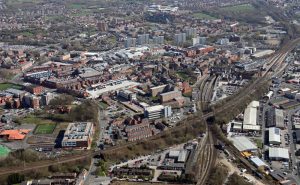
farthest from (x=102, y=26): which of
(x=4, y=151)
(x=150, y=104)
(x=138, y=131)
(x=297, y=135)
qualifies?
(x=297, y=135)

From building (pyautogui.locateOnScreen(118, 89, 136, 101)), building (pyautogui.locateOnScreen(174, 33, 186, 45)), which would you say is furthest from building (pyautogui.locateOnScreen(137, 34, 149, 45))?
building (pyautogui.locateOnScreen(118, 89, 136, 101))

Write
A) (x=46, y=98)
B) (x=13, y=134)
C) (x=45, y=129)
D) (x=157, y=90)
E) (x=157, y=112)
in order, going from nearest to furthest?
(x=13, y=134)
(x=45, y=129)
(x=157, y=112)
(x=46, y=98)
(x=157, y=90)

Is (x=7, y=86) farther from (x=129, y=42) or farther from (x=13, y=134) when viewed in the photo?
(x=129, y=42)

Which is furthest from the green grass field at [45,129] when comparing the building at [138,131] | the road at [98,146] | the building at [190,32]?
the building at [190,32]

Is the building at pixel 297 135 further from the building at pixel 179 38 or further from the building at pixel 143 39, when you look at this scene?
the building at pixel 143 39

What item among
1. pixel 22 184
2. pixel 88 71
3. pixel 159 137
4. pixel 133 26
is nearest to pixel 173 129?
pixel 159 137

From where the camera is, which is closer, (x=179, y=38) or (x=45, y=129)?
(x=45, y=129)
